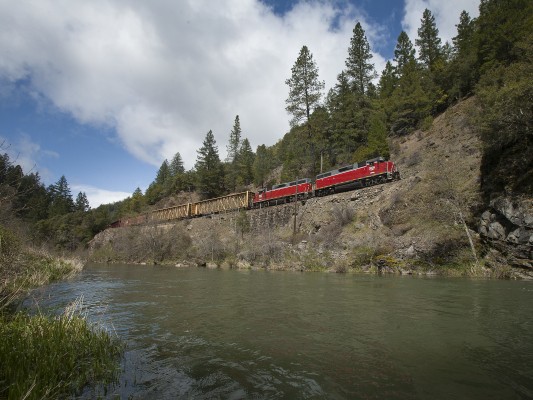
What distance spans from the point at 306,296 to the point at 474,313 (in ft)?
20.0

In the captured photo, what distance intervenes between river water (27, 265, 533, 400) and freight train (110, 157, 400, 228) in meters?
19.6

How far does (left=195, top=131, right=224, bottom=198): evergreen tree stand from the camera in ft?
222

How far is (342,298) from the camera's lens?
1286cm

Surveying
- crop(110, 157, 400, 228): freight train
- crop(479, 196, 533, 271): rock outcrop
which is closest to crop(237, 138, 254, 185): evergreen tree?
crop(110, 157, 400, 228): freight train

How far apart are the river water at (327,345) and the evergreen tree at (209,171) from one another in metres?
55.0

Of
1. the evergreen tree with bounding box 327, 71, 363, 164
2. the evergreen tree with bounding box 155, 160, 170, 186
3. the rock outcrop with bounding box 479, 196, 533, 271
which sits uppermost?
the evergreen tree with bounding box 155, 160, 170, 186

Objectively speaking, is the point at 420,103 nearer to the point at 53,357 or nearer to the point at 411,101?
the point at 411,101

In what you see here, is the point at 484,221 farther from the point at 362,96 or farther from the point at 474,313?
the point at 362,96

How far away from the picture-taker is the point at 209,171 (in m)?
67.9

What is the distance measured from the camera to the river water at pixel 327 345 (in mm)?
4871

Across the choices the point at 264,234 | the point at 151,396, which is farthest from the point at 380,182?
the point at 151,396

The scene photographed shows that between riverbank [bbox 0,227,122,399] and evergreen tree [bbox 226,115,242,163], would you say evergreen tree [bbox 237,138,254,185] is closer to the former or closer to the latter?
evergreen tree [bbox 226,115,242,163]

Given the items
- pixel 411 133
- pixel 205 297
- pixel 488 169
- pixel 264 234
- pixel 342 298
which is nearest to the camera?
pixel 342 298

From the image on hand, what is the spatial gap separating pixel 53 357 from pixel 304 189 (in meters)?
33.9
